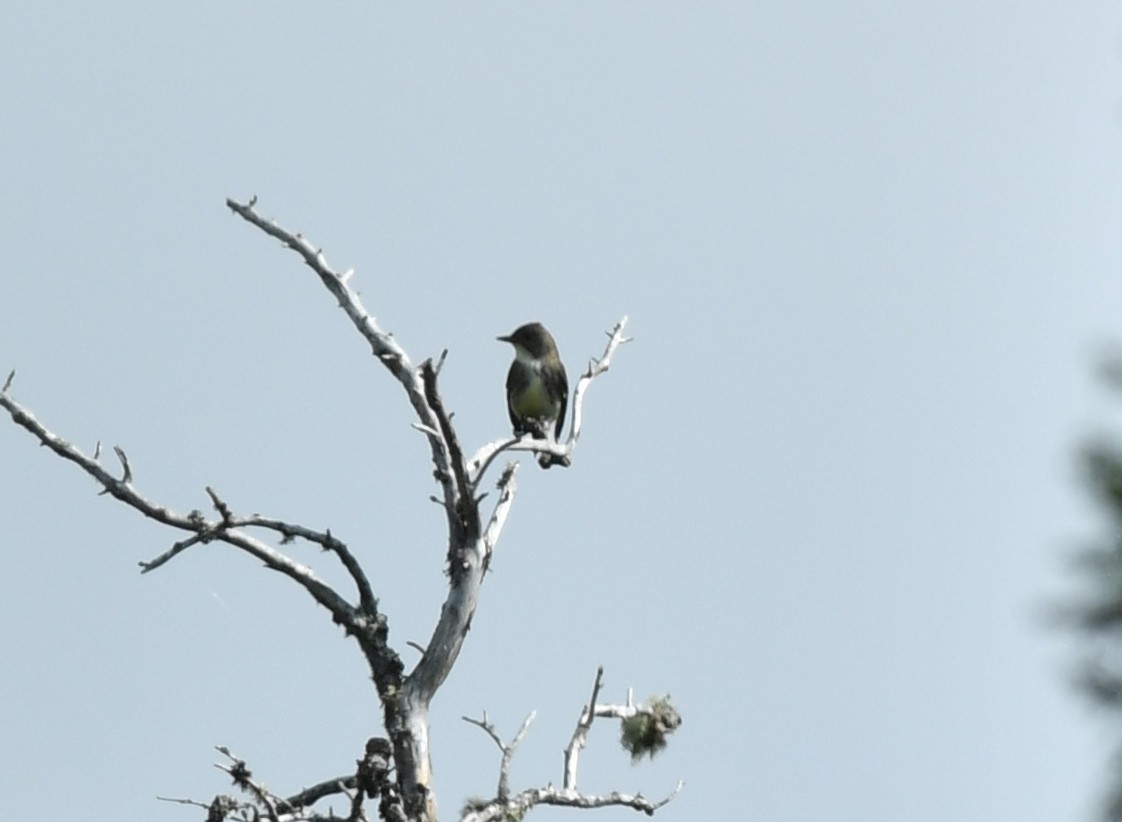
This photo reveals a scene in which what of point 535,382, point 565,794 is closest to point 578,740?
point 565,794

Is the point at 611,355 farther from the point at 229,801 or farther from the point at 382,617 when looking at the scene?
the point at 229,801

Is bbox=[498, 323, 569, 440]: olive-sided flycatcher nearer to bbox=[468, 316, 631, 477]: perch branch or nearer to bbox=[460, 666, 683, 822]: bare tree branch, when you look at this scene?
bbox=[468, 316, 631, 477]: perch branch

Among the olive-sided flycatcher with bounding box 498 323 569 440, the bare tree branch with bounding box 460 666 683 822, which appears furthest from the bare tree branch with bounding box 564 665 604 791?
the olive-sided flycatcher with bounding box 498 323 569 440

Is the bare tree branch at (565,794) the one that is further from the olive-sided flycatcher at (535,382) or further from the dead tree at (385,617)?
the olive-sided flycatcher at (535,382)

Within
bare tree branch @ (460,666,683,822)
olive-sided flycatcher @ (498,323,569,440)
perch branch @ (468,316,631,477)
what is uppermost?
olive-sided flycatcher @ (498,323,569,440)

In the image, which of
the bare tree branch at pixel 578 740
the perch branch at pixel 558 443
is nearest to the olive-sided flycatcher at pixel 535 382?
the perch branch at pixel 558 443

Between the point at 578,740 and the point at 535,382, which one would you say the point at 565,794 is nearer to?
the point at 578,740

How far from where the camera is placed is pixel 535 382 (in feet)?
47.6

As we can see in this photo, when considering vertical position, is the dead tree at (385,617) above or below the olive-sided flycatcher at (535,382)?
below

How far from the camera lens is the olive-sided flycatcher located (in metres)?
14.5

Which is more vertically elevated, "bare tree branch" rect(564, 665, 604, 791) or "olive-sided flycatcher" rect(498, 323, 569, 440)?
"olive-sided flycatcher" rect(498, 323, 569, 440)

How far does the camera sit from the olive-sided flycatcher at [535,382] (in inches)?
571

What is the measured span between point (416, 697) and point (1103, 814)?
556 centimetres

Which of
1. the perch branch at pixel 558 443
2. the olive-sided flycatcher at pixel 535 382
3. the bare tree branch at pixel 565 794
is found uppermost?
the olive-sided flycatcher at pixel 535 382
